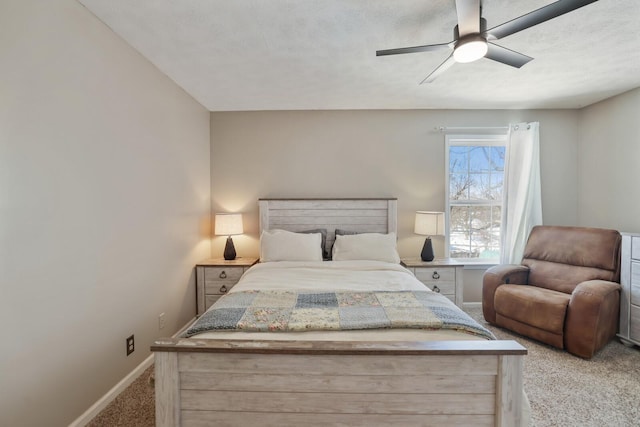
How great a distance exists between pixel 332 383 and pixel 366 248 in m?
1.77

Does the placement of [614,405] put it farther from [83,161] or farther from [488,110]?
[83,161]

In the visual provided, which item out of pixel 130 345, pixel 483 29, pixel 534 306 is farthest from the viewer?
pixel 534 306

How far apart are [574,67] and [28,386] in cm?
425

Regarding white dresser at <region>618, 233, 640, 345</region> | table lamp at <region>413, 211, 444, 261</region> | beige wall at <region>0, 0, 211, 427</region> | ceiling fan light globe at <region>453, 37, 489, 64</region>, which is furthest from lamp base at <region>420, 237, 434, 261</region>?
beige wall at <region>0, 0, 211, 427</region>

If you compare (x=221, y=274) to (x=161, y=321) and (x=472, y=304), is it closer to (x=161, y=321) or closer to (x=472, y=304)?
(x=161, y=321)

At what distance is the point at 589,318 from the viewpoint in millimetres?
2223

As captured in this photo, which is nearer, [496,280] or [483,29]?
[483,29]

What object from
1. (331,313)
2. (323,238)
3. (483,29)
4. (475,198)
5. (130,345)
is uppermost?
(483,29)

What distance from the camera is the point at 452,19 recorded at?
1744 mm

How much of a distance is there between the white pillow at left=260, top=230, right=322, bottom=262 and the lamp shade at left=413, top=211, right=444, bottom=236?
1185 mm

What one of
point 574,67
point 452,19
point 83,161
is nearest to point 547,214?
point 574,67

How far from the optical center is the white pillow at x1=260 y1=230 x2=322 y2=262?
2.88 metres

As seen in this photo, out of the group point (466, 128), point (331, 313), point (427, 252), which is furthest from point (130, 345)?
point (466, 128)

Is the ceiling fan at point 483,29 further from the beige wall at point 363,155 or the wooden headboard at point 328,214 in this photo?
the wooden headboard at point 328,214
